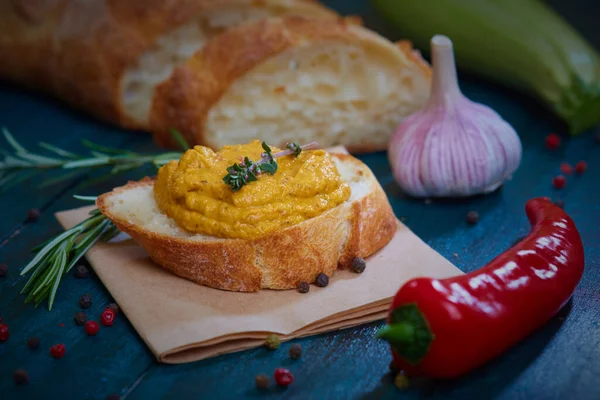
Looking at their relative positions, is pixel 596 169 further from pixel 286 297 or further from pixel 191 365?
pixel 191 365

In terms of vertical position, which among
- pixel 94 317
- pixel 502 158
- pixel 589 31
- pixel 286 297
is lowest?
pixel 589 31

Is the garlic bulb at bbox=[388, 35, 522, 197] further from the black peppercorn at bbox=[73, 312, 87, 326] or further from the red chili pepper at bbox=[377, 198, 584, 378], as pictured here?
the black peppercorn at bbox=[73, 312, 87, 326]

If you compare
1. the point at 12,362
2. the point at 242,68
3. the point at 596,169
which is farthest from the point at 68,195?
the point at 596,169

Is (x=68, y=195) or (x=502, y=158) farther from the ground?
(x=68, y=195)

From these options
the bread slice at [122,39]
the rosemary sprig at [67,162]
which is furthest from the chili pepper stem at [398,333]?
the bread slice at [122,39]

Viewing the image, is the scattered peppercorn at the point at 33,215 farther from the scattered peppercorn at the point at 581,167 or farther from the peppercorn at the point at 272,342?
the scattered peppercorn at the point at 581,167

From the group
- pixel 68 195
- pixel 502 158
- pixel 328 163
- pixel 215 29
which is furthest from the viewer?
pixel 215 29
